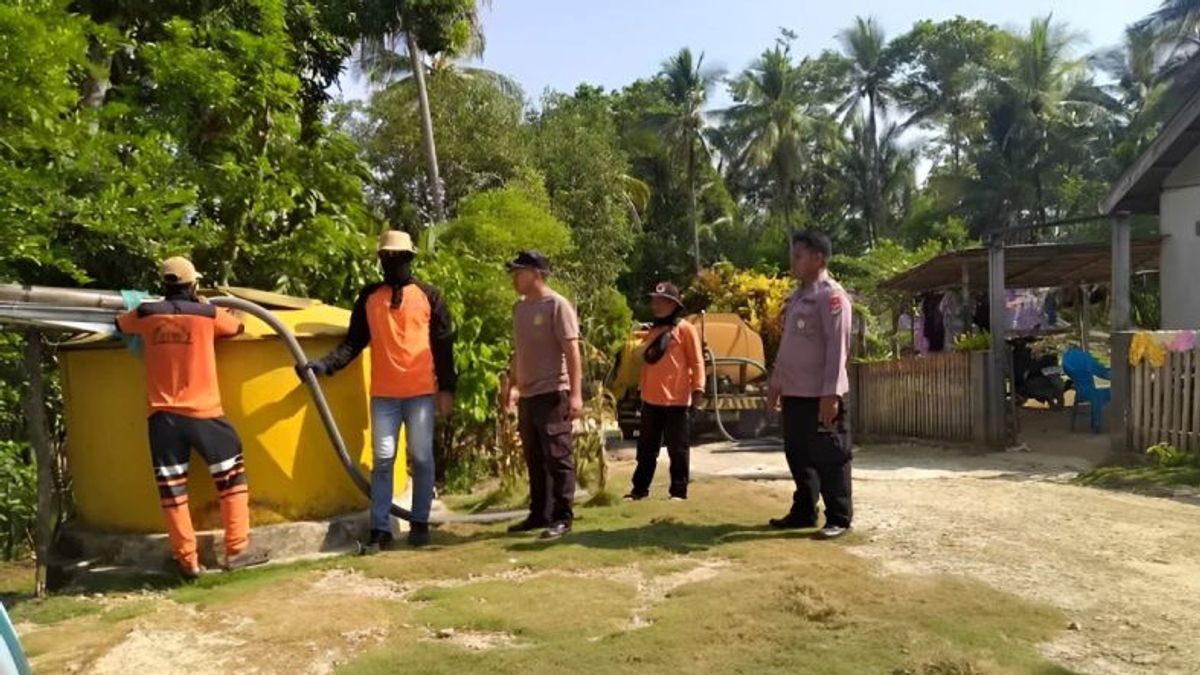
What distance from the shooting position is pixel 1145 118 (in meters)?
37.7

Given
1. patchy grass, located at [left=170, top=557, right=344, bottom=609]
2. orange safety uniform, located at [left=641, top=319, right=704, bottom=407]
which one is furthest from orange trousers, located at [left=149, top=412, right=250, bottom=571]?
orange safety uniform, located at [left=641, top=319, right=704, bottom=407]

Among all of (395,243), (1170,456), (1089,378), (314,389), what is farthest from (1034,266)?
(314,389)

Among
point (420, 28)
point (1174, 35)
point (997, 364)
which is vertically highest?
point (1174, 35)

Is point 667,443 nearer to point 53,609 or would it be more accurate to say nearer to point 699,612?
point 699,612

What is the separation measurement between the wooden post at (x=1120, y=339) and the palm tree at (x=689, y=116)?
31415 mm

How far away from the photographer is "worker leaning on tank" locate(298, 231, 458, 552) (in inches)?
233

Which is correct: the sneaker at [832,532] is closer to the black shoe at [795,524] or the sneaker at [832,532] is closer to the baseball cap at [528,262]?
the black shoe at [795,524]

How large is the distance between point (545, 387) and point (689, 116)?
38.4 meters

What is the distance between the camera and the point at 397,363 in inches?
233

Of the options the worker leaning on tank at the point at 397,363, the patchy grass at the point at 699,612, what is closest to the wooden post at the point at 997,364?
the patchy grass at the point at 699,612

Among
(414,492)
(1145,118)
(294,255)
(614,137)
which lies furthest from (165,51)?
(1145,118)

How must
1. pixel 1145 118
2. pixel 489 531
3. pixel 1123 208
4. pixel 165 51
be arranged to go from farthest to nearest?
1. pixel 1145 118
2. pixel 1123 208
3. pixel 165 51
4. pixel 489 531

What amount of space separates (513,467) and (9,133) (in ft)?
14.3

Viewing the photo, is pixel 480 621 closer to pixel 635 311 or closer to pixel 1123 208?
pixel 1123 208
